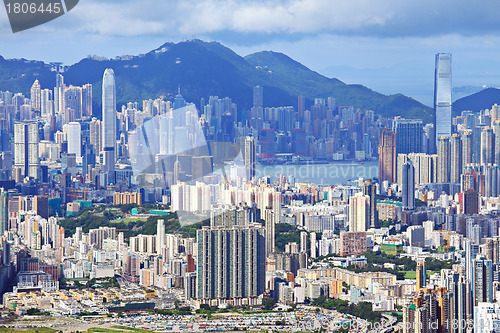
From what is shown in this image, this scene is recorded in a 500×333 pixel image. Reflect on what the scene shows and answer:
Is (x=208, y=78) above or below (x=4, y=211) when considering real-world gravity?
above

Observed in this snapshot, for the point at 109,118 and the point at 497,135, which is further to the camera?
the point at 109,118

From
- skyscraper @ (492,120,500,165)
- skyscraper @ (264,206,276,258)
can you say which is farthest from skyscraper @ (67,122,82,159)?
skyscraper @ (264,206,276,258)

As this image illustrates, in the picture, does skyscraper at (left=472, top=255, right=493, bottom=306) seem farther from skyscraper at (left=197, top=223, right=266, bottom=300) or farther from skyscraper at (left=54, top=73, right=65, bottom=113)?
skyscraper at (left=54, top=73, right=65, bottom=113)

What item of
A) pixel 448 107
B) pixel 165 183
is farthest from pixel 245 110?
pixel 165 183

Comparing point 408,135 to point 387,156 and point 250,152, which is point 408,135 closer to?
point 387,156

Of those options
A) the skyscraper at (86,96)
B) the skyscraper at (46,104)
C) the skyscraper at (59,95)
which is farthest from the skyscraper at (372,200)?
the skyscraper at (59,95)

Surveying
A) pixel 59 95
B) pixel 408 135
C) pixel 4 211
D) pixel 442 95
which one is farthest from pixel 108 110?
pixel 4 211
